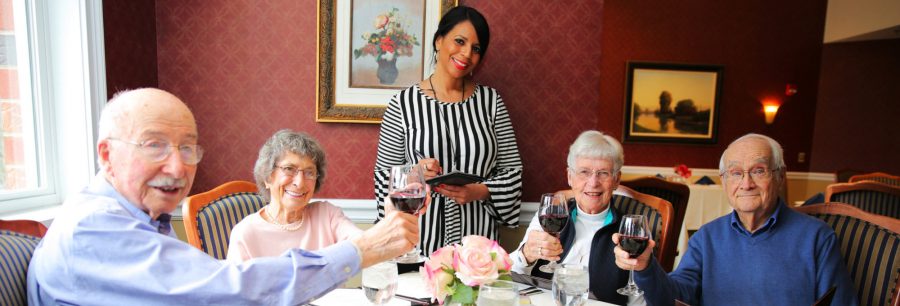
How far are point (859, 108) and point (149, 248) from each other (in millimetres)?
8253

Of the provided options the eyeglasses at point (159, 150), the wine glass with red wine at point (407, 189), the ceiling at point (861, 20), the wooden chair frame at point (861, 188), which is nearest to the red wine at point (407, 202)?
the wine glass with red wine at point (407, 189)

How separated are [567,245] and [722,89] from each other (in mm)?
5964

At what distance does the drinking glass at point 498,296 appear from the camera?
1112 millimetres

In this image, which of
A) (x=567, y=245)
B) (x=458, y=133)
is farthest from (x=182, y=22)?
(x=567, y=245)

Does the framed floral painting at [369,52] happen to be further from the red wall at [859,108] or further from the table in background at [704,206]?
the red wall at [859,108]

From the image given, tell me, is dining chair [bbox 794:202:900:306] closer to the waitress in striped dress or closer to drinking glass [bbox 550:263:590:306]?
drinking glass [bbox 550:263:590:306]

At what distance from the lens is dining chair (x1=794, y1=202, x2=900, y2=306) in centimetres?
152

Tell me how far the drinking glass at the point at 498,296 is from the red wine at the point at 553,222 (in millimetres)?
580

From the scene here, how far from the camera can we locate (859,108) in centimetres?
655

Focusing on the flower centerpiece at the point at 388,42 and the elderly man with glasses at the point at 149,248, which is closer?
the elderly man with glasses at the point at 149,248

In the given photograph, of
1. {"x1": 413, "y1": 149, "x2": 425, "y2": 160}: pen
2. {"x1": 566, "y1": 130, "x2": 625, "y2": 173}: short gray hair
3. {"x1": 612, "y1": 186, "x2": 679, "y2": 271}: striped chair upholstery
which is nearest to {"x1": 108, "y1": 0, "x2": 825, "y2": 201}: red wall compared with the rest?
{"x1": 413, "y1": 149, "x2": 425, "y2": 160}: pen

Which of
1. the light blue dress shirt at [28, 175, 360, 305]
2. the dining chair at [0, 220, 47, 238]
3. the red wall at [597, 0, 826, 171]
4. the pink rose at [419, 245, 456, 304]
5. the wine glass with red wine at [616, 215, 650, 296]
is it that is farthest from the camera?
the red wall at [597, 0, 826, 171]

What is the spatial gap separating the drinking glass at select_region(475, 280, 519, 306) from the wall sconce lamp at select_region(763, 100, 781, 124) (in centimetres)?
711

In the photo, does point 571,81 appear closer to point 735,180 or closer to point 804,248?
point 735,180
